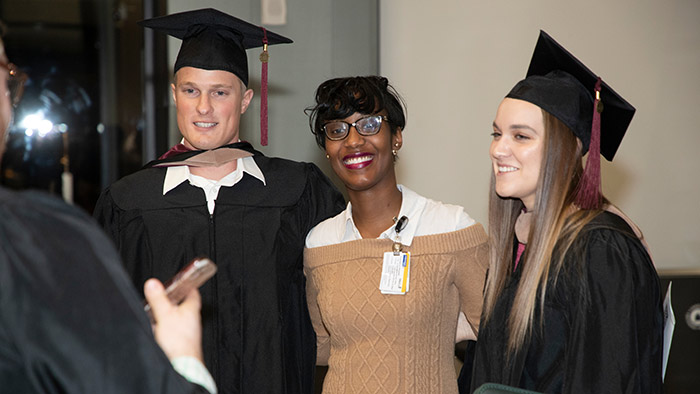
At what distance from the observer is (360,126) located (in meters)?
2.51

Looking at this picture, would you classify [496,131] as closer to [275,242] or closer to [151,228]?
[275,242]

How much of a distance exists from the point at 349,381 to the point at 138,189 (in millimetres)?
996

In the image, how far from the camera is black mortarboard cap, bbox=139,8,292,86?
103 inches

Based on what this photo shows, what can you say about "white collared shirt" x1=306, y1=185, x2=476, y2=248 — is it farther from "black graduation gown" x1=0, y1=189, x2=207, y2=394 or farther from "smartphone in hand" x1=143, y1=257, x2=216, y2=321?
"black graduation gown" x1=0, y1=189, x2=207, y2=394

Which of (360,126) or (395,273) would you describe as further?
(360,126)

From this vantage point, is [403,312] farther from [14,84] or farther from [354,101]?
[14,84]

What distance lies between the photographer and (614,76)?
4.92m

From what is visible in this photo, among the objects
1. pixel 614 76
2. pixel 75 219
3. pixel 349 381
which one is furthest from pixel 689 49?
pixel 75 219

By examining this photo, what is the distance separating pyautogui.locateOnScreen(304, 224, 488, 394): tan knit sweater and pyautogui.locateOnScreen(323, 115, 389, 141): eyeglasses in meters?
0.36

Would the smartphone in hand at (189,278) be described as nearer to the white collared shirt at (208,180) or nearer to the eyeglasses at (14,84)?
the eyeglasses at (14,84)

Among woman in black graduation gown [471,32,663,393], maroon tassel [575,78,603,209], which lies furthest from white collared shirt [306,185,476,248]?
maroon tassel [575,78,603,209]

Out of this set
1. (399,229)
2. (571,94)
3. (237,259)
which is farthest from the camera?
(237,259)

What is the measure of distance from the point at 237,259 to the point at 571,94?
3.95ft

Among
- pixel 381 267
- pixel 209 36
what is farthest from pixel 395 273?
pixel 209 36
